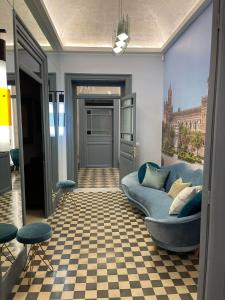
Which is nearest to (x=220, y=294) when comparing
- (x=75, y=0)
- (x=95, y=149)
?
(x=75, y=0)

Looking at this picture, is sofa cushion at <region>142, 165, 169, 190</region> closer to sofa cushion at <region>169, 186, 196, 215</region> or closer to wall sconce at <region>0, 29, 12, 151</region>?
sofa cushion at <region>169, 186, 196, 215</region>

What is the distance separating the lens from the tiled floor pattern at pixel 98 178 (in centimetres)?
632

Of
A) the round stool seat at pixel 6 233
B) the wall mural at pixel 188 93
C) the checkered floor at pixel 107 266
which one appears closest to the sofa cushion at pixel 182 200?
the checkered floor at pixel 107 266

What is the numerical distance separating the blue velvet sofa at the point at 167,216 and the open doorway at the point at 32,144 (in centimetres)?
164

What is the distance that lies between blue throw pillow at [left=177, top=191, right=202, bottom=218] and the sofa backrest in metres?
0.61

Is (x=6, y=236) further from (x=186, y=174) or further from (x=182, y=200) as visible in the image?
(x=186, y=174)

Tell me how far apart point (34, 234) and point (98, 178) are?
4.57 m

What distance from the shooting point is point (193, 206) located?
262cm

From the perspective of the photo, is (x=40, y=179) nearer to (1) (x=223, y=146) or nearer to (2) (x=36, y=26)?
(2) (x=36, y=26)

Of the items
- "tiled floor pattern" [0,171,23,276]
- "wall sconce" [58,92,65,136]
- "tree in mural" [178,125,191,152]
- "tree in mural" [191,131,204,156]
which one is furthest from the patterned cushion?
"wall sconce" [58,92,65,136]

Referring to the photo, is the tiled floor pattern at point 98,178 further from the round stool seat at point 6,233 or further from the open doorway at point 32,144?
the round stool seat at point 6,233

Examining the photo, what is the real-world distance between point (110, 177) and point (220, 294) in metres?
5.73

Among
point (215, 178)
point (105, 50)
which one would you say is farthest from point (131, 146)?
point (215, 178)

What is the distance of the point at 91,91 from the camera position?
6.58 metres
